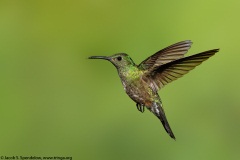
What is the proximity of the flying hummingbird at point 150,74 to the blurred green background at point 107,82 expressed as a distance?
1707 millimetres

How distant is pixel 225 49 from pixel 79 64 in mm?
1264

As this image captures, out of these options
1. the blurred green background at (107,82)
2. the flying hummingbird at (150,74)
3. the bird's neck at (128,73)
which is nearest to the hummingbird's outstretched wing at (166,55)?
the flying hummingbird at (150,74)

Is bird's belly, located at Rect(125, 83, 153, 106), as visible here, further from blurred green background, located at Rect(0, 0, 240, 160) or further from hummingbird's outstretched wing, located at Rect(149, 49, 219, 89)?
blurred green background, located at Rect(0, 0, 240, 160)

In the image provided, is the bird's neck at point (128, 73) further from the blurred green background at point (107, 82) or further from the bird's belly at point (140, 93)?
the blurred green background at point (107, 82)

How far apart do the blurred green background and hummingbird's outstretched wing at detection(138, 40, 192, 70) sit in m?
1.66

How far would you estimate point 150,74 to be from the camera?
220cm

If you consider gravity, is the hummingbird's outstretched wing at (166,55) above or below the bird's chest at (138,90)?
above

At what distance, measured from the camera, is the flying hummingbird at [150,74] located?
207 centimetres

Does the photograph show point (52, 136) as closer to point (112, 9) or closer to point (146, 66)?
point (112, 9)

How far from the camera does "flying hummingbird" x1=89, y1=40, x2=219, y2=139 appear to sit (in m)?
2.07

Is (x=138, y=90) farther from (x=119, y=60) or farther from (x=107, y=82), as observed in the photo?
(x=107, y=82)

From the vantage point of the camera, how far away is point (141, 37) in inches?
177

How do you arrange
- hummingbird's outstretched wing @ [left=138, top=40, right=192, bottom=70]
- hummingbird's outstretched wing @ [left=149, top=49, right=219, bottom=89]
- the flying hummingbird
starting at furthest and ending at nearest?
hummingbird's outstretched wing @ [left=138, top=40, right=192, bottom=70] < the flying hummingbird < hummingbird's outstretched wing @ [left=149, top=49, right=219, bottom=89]

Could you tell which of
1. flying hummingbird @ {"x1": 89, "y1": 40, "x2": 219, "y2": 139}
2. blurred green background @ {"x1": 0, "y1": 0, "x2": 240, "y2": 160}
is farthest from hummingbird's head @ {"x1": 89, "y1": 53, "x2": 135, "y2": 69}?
blurred green background @ {"x1": 0, "y1": 0, "x2": 240, "y2": 160}
